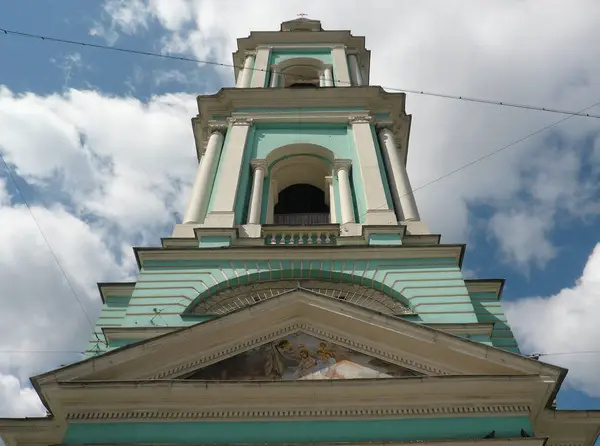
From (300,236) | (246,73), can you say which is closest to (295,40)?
(246,73)

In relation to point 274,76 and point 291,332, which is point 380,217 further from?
point 274,76

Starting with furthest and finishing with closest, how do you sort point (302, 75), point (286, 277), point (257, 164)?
point (302, 75) < point (257, 164) < point (286, 277)

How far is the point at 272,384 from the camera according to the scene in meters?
8.50

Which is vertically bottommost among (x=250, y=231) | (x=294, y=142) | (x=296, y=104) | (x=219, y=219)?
(x=250, y=231)

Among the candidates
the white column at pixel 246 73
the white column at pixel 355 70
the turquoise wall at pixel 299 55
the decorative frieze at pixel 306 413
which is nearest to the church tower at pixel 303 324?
the decorative frieze at pixel 306 413

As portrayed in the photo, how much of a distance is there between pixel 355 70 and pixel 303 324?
14066mm

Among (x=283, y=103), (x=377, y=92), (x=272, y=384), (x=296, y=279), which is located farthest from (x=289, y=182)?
(x=272, y=384)

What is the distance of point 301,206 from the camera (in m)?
17.1

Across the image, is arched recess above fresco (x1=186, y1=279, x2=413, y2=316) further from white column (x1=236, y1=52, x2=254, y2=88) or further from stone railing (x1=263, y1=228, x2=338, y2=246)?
white column (x1=236, y1=52, x2=254, y2=88)

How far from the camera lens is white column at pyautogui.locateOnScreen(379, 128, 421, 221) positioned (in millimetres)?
14688

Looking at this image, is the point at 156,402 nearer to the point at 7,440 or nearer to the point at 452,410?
the point at 7,440

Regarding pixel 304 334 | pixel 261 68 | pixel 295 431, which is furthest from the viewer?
pixel 261 68

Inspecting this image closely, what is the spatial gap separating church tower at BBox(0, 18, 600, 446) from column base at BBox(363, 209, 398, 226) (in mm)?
44

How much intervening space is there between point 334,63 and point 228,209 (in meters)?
9.64
